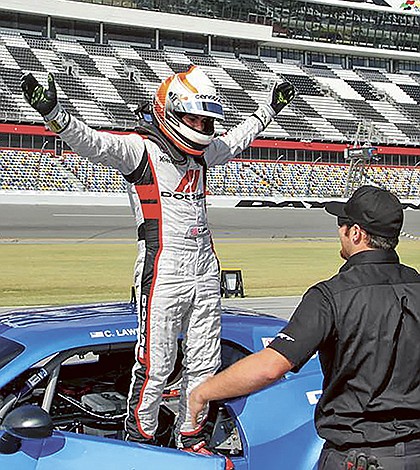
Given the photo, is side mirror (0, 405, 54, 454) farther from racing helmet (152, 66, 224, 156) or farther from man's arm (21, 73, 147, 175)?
racing helmet (152, 66, 224, 156)

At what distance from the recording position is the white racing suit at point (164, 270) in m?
3.42

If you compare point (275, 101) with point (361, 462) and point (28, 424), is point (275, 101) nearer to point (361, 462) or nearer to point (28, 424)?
point (28, 424)

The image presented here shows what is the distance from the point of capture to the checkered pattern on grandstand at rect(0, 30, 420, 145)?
4312 cm

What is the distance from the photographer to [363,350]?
2.32 metres

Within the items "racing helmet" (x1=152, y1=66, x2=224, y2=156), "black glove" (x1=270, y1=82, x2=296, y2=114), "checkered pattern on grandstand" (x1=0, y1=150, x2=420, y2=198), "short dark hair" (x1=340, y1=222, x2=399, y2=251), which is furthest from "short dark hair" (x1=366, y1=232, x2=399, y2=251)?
"checkered pattern on grandstand" (x1=0, y1=150, x2=420, y2=198)

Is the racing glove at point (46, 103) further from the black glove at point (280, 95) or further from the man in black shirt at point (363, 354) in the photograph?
the black glove at point (280, 95)

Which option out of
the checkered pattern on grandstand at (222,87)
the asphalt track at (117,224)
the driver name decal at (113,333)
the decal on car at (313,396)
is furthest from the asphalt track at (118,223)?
the decal on car at (313,396)

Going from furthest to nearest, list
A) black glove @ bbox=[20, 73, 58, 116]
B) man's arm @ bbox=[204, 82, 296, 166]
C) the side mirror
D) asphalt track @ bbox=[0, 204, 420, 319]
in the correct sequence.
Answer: asphalt track @ bbox=[0, 204, 420, 319], man's arm @ bbox=[204, 82, 296, 166], black glove @ bbox=[20, 73, 58, 116], the side mirror

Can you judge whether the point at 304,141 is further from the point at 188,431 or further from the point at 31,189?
the point at 188,431

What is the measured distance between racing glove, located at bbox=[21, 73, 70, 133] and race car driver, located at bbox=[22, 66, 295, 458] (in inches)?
1.2

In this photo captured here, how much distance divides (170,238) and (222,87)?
45669 mm

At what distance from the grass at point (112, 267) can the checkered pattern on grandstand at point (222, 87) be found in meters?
23.0

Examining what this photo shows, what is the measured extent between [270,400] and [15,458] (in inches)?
45.8

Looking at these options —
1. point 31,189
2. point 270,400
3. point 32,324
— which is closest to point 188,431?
point 270,400
